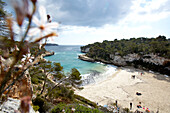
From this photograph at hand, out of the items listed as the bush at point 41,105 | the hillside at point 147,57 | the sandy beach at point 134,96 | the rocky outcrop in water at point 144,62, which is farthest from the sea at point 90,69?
the bush at point 41,105

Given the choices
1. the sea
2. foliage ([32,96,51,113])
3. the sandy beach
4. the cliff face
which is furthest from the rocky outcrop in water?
foliage ([32,96,51,113])

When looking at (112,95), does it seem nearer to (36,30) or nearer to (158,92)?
(158,92)

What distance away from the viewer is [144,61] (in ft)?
106

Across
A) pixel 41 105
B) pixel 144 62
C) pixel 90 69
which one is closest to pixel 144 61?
pixel 144 62

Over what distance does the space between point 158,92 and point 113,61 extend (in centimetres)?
2356

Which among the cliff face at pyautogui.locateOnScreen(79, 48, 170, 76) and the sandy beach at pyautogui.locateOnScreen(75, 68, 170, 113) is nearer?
the sandy beach at pyautogui.locateOnScreen(75, 68, 170, 113)

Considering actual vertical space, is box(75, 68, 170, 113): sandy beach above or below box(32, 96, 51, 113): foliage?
below

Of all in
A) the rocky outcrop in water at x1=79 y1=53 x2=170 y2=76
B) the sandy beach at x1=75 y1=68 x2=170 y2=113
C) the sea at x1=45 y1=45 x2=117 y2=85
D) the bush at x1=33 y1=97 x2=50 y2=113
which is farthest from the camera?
the rocky outcrop in water at x1=79 y1=53 x2=170 y2=76

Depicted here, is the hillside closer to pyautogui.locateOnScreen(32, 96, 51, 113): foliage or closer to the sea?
the sea

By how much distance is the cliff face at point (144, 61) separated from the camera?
2737cm

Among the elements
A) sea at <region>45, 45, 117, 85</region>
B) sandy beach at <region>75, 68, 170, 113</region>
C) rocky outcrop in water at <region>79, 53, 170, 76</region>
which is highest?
rocky outcrop in water at <region>79, 53, 170, 76</region>

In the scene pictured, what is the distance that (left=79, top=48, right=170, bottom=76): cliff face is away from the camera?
27.4 metres

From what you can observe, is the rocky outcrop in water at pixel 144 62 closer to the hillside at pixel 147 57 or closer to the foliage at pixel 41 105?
the hillside at pixel 147 57

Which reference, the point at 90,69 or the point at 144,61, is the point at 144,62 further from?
the point at 90,69
